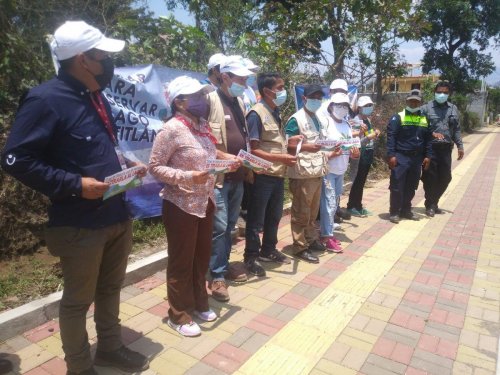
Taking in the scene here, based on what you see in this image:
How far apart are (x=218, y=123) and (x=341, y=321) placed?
6.27 ft

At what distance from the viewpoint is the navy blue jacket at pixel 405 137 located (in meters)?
6.03

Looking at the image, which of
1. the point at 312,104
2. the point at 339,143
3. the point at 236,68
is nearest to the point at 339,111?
the point at 339,143

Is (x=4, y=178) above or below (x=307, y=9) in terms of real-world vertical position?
below

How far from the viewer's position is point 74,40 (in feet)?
6.83

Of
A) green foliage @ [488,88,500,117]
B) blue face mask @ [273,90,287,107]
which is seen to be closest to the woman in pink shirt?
blue face mask @ [273,90,287,107]

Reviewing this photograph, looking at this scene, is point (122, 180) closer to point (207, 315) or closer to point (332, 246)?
point (207, 315)

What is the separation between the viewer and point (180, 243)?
2.86 meters

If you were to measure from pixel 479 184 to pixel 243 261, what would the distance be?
7785 mm

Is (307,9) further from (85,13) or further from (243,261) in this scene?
(243,261)

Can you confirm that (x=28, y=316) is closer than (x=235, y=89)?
Yes

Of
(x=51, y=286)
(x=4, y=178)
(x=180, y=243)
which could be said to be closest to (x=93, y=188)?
(x=180, y=243)

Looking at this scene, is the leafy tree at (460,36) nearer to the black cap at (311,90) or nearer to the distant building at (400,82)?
the distant building at (400,82)

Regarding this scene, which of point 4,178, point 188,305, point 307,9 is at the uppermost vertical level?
point 307,9

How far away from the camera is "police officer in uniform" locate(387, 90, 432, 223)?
602 cm
